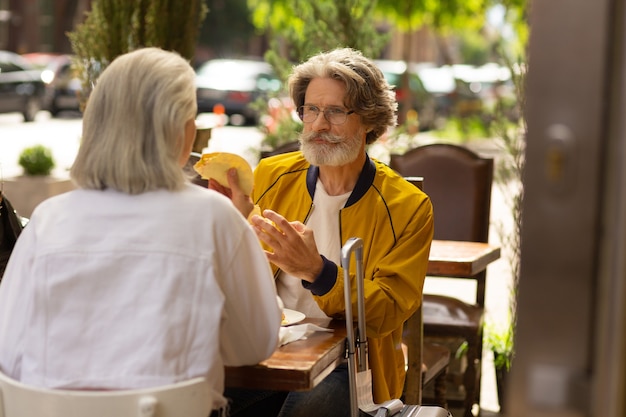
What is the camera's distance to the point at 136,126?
2.23 meters

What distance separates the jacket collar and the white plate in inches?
18.8

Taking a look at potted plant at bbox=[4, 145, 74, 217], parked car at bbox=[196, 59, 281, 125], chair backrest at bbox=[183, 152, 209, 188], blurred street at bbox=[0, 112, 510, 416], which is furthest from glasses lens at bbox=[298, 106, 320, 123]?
parked car at bbox=[196, 59, 281, 125]

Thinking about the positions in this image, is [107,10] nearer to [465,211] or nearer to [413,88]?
[465,211]

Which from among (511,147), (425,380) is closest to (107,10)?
(511,147)

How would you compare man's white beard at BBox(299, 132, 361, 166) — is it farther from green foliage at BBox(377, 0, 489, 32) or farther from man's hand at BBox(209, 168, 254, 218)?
green foliage at BBox(377, 0, 489, 32)

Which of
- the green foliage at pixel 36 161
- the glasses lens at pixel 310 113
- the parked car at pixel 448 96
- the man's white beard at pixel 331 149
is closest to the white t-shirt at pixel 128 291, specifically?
the man's white beard at pixel 331 149

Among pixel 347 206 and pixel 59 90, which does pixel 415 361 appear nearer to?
pixel 347 206

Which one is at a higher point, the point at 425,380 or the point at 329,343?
the point at 329,343

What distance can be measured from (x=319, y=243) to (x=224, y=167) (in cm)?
59

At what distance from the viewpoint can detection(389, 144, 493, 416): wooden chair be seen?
4.98 metres

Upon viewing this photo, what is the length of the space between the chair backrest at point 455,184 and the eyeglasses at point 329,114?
1968 mm

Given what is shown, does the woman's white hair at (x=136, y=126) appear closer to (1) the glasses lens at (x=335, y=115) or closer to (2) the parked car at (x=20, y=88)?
(1) the glasses lens at (x=335, y=115)

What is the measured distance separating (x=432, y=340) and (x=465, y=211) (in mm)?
762

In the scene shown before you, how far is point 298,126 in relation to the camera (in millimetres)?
8000
